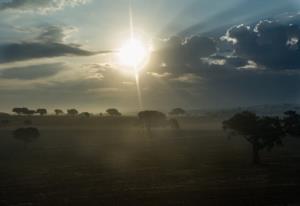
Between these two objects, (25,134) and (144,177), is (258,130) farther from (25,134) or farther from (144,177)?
(25,134)

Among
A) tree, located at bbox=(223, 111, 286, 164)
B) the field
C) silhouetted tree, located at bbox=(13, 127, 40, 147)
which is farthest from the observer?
silhouetted tree, located at bbox=(13, 127, 40, 147)

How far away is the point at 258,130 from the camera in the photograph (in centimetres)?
9612

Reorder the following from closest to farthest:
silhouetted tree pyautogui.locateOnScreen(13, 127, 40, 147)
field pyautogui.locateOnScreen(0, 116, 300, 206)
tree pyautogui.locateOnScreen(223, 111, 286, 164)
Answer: field pyautogui.locateOnScreen(0, 116, 300, 206) < tree pyautogui.locateOnScreen(223, 111, 286, 164) < silhouetted tree pyautogui.locateOnScreen(13, 127, 40, 147)

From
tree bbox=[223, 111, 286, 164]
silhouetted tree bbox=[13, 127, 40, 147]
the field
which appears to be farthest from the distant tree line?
silhouetted tree bbox=[13, 127, 40, 147]

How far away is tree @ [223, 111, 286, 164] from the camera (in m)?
95.8

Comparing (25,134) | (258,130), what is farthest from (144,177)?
(25,134)

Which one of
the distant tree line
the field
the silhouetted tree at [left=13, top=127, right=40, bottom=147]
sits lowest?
the field

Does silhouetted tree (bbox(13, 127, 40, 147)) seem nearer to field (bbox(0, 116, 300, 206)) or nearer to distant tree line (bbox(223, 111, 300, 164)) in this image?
field (bbox(0, 116, 300, 206))

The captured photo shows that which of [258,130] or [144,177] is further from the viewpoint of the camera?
[258,130]

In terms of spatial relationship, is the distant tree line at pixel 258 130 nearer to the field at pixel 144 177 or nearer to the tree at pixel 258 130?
the tree at pixel 258 130

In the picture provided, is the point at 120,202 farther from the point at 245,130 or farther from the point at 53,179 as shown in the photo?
the point at 245,130

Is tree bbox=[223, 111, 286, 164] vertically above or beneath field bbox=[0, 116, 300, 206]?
above

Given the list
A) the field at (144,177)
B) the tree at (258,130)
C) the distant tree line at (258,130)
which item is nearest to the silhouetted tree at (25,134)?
the field at (144,177)

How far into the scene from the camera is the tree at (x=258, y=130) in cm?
9575
